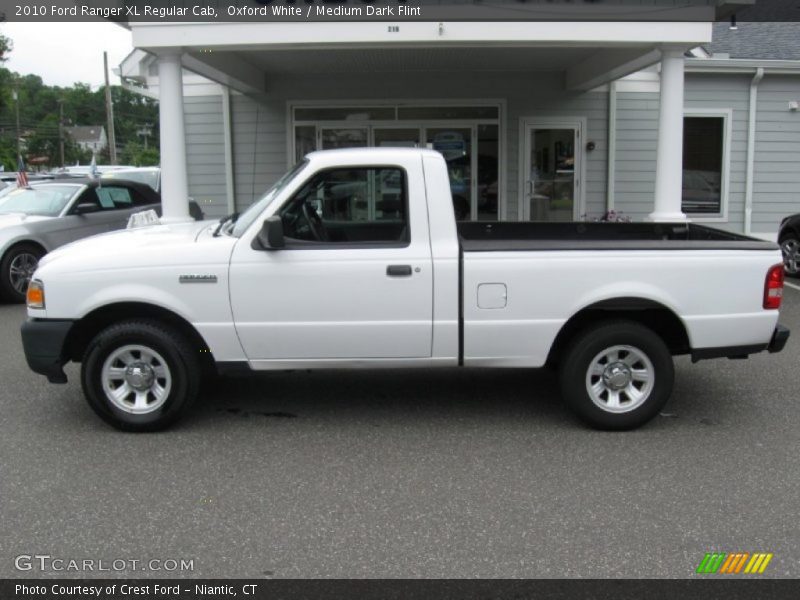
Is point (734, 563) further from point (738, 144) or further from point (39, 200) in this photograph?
point (738, 144)

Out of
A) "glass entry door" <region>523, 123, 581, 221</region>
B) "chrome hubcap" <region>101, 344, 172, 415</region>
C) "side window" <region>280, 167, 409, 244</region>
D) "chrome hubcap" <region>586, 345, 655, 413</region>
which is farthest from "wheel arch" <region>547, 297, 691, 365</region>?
"glass entry door" <region>523, 123, 581, 221</region>

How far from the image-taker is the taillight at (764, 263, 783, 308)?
5.18 meters

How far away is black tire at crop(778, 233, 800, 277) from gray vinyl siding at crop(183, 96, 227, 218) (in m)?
9.28

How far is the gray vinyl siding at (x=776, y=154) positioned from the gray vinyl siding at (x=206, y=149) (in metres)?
9.65

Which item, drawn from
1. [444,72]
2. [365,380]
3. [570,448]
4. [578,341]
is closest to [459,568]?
[570,448]

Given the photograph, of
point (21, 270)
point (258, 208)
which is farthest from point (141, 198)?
point (258, 208)

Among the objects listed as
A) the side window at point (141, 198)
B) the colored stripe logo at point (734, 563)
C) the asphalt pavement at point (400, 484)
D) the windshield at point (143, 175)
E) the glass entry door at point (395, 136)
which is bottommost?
the colored stripe logo at point (734, 563)

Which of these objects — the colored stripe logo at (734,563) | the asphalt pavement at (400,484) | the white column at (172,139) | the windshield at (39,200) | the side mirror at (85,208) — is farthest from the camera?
the side mirror at (85,208)

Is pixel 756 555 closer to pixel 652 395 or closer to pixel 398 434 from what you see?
pixel 652 395

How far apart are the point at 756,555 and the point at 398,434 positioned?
2366 mm

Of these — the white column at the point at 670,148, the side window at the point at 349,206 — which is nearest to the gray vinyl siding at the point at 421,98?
the white column at the point at 670,148

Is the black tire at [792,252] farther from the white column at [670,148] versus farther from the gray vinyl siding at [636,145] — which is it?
the gray vinyl siding at [636,145]

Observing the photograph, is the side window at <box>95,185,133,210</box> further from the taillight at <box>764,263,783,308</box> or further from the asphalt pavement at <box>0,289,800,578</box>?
the taillight at <box>764,263,783,308</box>

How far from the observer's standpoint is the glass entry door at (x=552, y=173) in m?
14.0
